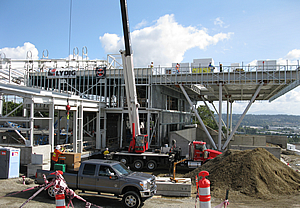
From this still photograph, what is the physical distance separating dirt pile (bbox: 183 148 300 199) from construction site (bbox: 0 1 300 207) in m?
0.05

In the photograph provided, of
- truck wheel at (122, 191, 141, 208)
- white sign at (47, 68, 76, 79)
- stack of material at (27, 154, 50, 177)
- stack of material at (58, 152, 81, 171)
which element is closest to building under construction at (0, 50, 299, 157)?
white sign at (47, 68, 76, 79)

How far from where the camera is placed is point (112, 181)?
9938 mm

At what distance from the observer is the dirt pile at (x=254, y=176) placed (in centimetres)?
1230

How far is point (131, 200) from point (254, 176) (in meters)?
7.32

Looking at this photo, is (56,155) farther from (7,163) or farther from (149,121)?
(149,121)

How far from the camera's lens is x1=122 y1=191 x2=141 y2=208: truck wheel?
30.9 ft

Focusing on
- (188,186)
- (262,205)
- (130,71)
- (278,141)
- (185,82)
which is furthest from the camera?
(278,141)

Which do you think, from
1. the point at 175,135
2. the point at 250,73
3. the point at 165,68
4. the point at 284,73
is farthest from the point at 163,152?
the point at 284,73

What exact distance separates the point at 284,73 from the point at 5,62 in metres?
33.3

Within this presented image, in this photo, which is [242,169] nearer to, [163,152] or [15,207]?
[163,152]

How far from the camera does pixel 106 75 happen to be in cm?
2730

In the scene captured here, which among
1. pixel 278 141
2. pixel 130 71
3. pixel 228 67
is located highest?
pixel 228 67

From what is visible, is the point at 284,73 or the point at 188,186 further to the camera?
the point at 284,73

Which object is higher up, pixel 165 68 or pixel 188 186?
pixel 165 68
